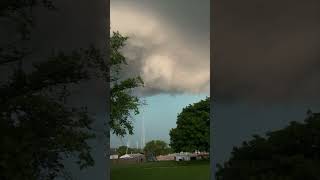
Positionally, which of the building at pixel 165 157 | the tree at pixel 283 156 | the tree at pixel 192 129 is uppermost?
the tree at pixel 192 129

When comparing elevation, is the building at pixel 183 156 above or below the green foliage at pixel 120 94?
below

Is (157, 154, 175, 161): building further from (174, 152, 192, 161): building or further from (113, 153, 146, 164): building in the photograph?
(113, 153, 146, 164): building

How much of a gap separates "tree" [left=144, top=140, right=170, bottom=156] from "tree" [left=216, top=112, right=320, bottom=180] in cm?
3308

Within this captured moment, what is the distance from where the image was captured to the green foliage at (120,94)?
1438 cm

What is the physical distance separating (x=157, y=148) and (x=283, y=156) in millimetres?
35834

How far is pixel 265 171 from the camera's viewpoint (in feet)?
11.6

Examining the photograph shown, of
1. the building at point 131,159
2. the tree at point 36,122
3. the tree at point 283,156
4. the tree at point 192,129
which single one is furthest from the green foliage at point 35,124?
the tree at point 192,129

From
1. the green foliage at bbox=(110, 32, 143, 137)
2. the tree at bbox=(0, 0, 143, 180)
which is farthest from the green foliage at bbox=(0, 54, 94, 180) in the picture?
the green foliage at bbox=(110, 32, 143, 137)

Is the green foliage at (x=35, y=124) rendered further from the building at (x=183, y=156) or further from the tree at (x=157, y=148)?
the tree at (x=157, y=148)

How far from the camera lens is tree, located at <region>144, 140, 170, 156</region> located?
37.3 m

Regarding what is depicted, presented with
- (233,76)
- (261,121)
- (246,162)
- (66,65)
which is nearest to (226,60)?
(233,76)

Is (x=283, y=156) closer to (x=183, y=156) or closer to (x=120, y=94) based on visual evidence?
(x=120, y=94)

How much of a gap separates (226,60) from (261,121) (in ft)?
2.76

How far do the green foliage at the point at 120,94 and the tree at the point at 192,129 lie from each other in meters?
17.7
